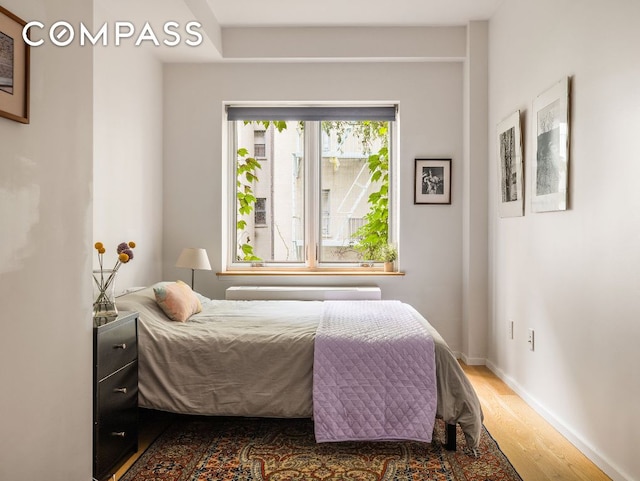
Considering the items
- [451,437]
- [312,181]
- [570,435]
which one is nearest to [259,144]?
[312,181]

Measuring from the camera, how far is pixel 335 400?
2.76 meters

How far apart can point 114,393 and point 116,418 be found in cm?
12

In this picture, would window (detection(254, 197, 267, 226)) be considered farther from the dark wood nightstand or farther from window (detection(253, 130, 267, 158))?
the dark wood nightstand

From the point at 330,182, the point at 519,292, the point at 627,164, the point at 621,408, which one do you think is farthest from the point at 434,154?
the point at 621,408

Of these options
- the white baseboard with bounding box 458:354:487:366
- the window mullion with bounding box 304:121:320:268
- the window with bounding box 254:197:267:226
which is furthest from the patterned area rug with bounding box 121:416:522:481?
the window with bounding box 254:197:267:226

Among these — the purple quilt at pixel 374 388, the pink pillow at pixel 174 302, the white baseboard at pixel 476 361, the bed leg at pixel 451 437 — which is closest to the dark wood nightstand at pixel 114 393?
the pink pillow at pixel 174 302

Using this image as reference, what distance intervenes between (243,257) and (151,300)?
1.82 meters

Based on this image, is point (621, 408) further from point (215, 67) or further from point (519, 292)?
point (215, 67)

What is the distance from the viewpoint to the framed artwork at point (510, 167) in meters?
3.69

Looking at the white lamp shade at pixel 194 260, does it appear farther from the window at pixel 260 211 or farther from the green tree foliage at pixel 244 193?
the window at pixel 260 211

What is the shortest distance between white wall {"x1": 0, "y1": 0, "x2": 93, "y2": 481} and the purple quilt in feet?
3.74

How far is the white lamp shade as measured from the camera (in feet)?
14.4

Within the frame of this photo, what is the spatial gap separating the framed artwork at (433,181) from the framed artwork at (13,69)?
3.58 metres

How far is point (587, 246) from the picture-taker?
107 inches
